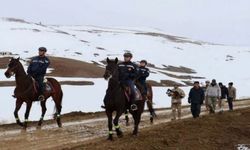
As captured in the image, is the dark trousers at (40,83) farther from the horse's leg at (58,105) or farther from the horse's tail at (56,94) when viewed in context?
the horse's leg at (58,105)

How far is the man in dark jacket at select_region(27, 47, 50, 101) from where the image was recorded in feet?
62.0

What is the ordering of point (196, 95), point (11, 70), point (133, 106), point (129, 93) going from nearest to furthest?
point (129, 93), point (133, 106), point (11, 70), point (196, 95)

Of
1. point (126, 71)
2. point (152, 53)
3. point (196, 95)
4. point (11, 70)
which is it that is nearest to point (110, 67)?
point (126, 71)

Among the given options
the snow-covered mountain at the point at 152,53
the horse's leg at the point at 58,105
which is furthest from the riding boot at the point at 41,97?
the snow-covered mountain at the point at 152,53

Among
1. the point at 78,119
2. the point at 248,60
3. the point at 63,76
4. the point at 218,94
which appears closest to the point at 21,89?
the point at 78,119

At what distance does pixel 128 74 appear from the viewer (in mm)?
15336

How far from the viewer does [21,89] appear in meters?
18.5

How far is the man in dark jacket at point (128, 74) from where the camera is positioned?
15225 millimetres

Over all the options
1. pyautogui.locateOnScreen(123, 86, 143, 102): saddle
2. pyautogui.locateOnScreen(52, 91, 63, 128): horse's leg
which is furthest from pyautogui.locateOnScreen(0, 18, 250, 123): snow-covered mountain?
pyautogui.locateOnScreen(123, 86, 143, 102): saddle

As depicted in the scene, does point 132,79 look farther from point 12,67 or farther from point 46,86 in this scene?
point 46,86

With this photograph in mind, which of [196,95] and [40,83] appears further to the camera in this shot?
[196,95]

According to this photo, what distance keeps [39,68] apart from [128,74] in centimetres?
489

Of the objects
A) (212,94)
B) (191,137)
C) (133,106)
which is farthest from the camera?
(212,94)

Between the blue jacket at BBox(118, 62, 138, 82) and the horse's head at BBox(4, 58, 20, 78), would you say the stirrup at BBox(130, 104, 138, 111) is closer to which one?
the blue jacket at BBox(118, 62, 138, 82)
